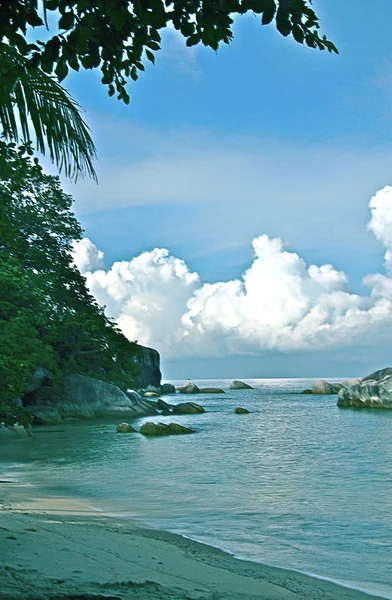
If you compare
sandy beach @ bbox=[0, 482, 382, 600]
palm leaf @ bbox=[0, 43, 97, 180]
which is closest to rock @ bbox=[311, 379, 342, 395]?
sandy beach @ bbox=[0, 482, 382, 600]

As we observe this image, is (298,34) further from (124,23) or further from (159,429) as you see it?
(159,429)

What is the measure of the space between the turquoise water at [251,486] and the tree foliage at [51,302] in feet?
15.0

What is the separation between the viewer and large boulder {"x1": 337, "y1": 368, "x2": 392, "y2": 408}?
4778 centimetres

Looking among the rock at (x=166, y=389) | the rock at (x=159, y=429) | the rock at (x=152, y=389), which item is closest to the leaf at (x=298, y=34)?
the rock at (x=159, y=429)

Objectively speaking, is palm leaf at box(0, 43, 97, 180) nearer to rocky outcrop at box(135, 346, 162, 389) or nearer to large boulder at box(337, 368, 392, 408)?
large boulder at box(337, 368, 392, 408)

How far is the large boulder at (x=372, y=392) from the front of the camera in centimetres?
4778

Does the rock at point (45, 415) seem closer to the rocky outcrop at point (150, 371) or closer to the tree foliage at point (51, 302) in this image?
the tree foliage at point (51, 302)

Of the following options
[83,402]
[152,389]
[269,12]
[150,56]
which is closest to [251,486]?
A: [150,56]

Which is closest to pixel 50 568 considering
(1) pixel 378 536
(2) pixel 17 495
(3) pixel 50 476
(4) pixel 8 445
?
(1) pixel 378 536

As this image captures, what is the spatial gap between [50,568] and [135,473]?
42.3ft

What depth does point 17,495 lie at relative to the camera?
13.0 metres

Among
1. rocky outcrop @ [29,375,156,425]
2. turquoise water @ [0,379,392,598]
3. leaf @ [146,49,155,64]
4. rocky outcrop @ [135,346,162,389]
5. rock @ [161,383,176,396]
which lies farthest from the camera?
rock @ [161,383,176,396]

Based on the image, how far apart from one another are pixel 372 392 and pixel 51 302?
93.0 ft

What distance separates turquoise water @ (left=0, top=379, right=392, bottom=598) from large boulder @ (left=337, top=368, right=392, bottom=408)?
16.2m
